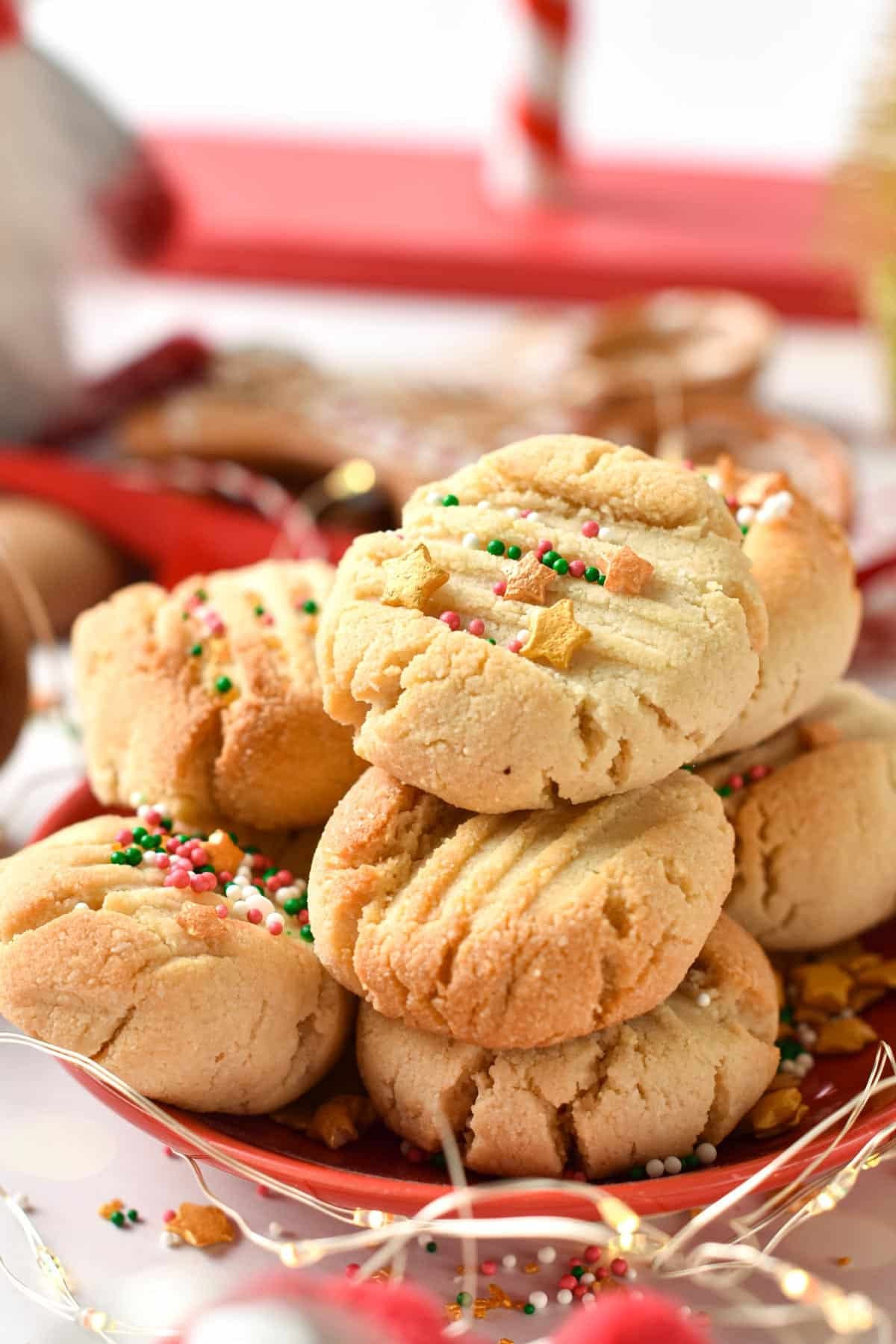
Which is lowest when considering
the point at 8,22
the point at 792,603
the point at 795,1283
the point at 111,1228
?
the point at 111,1228

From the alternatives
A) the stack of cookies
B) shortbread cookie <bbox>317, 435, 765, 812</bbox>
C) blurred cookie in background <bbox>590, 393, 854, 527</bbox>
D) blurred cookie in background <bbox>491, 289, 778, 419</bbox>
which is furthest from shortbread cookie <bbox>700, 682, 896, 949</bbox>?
blurred cookie in background <bbox>491, 289, 778, 419</bbox>

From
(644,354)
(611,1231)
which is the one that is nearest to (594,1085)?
(611,1231)

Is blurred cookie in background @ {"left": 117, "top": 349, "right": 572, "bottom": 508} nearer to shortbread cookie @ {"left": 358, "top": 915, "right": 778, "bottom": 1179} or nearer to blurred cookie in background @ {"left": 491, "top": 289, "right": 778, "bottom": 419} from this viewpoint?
blurred cookie in background @ {"left": 491, "top": 289, "right": 778, "bottom": 419}

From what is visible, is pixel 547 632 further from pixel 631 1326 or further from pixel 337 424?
pixel 337 424

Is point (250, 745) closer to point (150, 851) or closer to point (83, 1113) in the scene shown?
point (150, 851)

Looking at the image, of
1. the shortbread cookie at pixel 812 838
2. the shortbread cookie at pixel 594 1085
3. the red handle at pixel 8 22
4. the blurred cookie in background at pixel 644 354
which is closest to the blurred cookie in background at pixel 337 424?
the blurred cookie in background at pixel 644 354

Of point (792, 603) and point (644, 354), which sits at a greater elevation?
point (792, 603)
